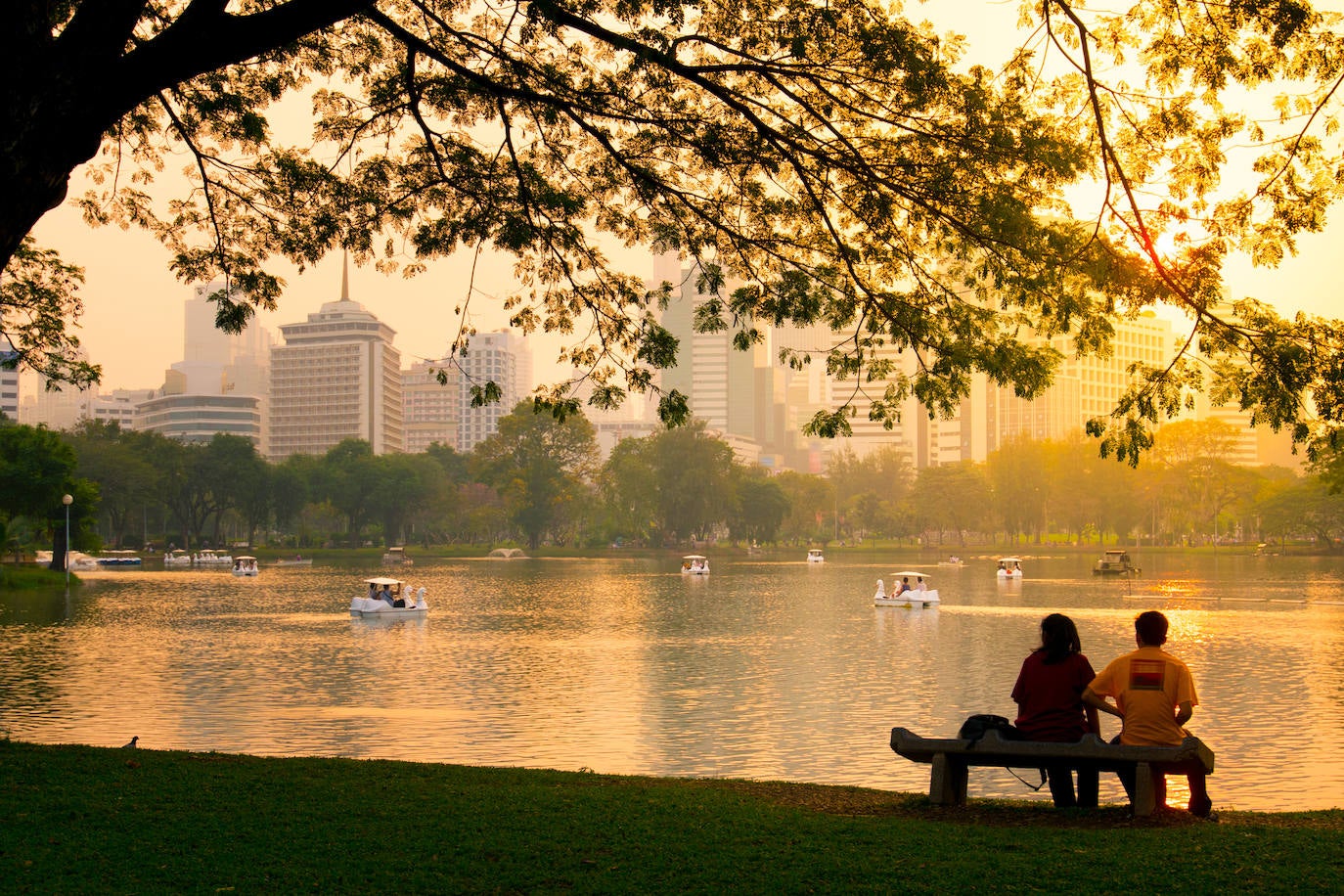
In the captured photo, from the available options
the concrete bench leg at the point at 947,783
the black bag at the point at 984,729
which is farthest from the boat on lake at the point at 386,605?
the black bag at the point at 984,729

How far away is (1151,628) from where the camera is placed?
916cm

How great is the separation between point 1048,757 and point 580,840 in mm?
3693

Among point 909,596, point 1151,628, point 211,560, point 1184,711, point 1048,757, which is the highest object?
point 1151,628

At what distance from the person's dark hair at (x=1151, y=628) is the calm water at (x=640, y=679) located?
5.68 meters

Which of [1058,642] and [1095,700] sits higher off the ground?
[1058,642]

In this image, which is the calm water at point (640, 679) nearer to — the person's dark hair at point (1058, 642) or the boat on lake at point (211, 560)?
the person's dark hair at point (1058, 642)

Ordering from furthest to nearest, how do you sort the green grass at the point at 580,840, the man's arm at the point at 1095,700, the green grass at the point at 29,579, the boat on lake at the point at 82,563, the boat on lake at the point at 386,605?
the boat on lake at the point at 82,563 < the green grass at the point at 29,579 < the boat on lake at the point at 386,605 < the man's arm at the point at 1095,700 < the green grass at the point at 580,840

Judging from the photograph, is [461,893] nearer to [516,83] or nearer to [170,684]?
[516,83]

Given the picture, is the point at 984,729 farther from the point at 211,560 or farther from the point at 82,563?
the point at 211,560

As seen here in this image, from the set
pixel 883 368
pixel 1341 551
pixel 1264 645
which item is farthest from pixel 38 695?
pixel 1341 551

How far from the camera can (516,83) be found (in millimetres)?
13836

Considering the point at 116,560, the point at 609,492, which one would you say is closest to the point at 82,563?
the point at 116,560

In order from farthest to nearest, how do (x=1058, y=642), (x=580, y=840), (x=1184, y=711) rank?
1. (x=1058, y=642)
2. (x=1184, y=711)
3. (x=580, y=840)

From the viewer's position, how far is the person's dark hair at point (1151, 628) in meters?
9.12
